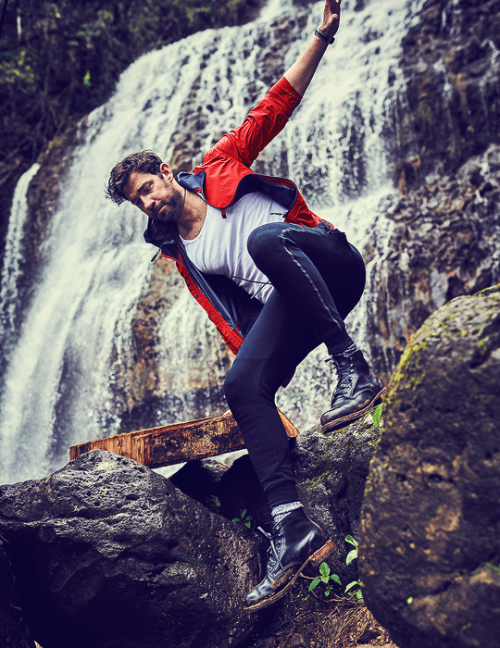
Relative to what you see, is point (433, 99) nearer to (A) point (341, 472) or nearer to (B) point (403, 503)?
(A) point (341, 472)

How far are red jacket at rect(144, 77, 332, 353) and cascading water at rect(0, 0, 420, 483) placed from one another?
3.82 meters

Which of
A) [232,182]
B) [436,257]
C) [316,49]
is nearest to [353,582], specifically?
[232,182]

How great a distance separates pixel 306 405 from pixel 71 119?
953 cm

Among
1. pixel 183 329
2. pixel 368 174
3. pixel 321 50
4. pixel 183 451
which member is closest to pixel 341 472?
pixel 183 451

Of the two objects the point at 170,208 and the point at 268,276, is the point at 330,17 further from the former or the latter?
the point at 268,276

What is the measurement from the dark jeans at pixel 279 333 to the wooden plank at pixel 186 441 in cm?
59

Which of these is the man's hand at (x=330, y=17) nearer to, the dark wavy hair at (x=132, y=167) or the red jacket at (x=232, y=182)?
the red jacket at (x=232, y=182)

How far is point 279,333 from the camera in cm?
213

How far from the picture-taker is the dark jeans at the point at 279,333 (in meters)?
2.00

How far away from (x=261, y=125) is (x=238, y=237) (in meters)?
0.59

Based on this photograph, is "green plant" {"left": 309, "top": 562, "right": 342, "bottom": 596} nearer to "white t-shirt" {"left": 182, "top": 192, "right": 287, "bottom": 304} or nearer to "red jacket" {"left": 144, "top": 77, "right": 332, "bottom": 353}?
"red jacket" {"left": 144, "top": 77, "right": 332, "bottom": 353}

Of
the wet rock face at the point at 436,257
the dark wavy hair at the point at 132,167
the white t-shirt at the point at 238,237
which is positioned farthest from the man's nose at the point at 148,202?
the wet rock face at the point at 436,257

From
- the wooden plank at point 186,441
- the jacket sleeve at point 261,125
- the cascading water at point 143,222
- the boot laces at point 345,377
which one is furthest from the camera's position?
the cascading water at point 143,222

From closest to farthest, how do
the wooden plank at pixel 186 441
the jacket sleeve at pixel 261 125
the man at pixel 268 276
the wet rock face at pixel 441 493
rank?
the wet rock face at pixel 441 493
the man at pixel 268 276
the jacket sleeve at pixel 261 125
the wooden plank at pixel 186 441
